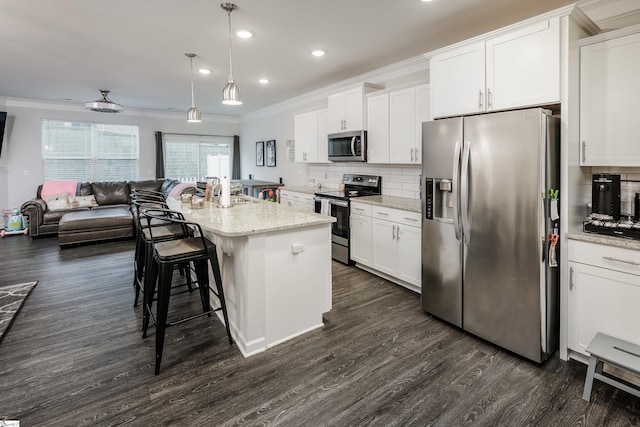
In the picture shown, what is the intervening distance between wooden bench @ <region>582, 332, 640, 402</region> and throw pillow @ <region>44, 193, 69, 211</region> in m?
7.82

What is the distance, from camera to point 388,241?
378 centimetres

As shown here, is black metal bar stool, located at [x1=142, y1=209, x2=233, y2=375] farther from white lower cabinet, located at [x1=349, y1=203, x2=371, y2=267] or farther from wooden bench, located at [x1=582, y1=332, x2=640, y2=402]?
wooden bench, located at [x1=582, y1=332, x2=640, y2=402]

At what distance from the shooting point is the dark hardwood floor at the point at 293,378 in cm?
185

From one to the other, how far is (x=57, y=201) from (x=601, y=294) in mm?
7981

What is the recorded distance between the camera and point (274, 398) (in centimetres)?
199

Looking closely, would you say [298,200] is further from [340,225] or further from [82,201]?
[82,201]

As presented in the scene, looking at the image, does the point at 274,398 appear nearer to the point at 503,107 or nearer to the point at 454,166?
the point at 454,166

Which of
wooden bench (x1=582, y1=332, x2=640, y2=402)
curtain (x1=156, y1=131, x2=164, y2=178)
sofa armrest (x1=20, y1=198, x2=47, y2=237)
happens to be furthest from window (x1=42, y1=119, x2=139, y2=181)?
wooden bench (x1=582, y1=332, x2=640, y2=402)

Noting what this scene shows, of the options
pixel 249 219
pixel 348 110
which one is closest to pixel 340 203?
pixel 348 110

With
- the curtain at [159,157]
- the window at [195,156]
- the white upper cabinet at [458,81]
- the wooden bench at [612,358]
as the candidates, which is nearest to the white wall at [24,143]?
the curtain at [159,157]

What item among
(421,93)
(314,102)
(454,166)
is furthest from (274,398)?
(314,102)

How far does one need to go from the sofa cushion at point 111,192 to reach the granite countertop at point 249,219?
4.64m

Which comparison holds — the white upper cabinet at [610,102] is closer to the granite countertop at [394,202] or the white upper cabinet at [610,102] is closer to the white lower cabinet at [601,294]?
the white lower cabinet at [601,294]

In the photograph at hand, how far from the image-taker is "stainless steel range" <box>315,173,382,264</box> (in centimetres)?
441
